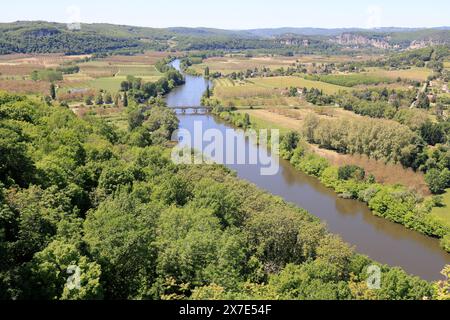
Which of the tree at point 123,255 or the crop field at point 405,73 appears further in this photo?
the crop field at point 405,73

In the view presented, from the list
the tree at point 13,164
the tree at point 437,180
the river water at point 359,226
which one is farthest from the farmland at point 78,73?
the tree at point 437,180

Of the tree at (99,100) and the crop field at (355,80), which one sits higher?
the crop field at (355,80)

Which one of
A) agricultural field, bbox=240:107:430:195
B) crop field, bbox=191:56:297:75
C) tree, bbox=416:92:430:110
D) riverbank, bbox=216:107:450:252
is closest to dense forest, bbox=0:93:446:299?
riverbank, bbox=216:107:450:252

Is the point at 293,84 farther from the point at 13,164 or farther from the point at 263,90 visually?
the point at 13,164

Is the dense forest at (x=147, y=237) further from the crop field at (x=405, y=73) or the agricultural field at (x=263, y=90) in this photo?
the crop field at (x=405, y=73)

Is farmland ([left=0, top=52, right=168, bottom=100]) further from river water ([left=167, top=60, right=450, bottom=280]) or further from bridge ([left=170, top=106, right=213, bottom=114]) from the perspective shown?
river water ([left=167, top=60, right=450, bottom=280])
